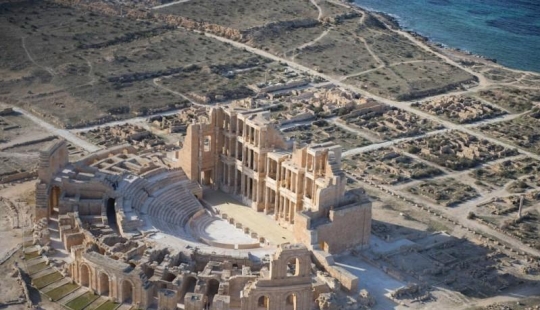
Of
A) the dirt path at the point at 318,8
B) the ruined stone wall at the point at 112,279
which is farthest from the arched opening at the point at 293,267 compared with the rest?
the dirt path at the point at 318,8

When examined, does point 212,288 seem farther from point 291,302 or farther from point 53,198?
point 53,198

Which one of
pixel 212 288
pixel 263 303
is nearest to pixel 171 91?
pixel 212 288

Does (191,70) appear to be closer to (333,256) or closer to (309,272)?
(333,256)

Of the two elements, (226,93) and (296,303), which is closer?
(296,303)

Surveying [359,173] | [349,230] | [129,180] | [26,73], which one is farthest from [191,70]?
[349,230]

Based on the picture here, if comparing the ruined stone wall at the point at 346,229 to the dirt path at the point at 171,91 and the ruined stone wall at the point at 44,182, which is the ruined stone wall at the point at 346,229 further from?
the dirt path at the point at 171,91

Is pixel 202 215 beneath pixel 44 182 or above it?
beneath

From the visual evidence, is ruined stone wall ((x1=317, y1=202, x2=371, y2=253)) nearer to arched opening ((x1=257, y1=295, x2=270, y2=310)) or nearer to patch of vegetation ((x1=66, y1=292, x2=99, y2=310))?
arched opening ((x1=257, y1=295, x2=270, y2=310))
